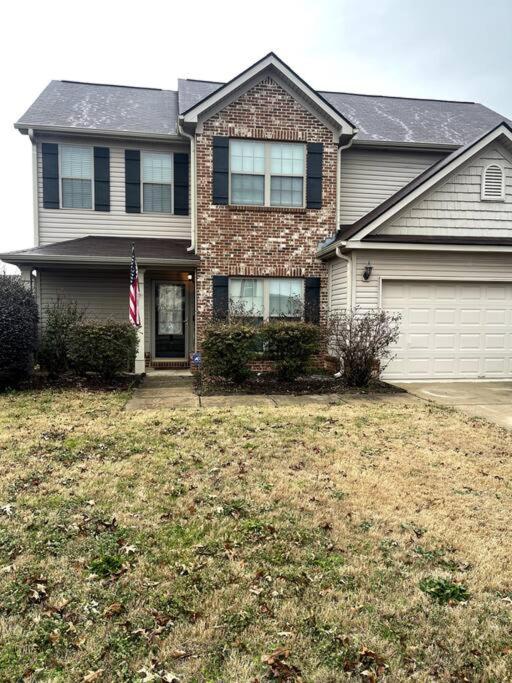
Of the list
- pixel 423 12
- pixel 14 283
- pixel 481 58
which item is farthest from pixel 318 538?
pixel 481 58

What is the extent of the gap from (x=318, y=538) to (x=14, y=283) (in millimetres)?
8344

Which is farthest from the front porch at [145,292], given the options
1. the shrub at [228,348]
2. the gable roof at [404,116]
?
the gable roof at [404,116]

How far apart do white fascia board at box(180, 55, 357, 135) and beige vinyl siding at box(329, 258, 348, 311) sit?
320cm

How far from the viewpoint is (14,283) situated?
9.41 m

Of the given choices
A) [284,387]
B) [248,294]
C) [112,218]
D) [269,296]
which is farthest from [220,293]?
[112,218]

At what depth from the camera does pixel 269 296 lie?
37.7ft

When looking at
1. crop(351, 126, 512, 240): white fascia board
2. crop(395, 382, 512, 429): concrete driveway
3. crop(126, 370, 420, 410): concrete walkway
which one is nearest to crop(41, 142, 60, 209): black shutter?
crop(126, 370, 420, 410): concrete walkway

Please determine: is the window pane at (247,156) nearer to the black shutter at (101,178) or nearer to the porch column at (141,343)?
the black shutter at (101,178)

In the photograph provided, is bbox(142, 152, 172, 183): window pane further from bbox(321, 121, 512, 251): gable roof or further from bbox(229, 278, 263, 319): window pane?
bbox(321, 121, 512, 251): gable roof

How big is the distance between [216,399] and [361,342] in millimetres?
3057

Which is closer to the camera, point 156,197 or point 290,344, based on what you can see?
point 290,344

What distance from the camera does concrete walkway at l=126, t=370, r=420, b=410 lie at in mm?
7637

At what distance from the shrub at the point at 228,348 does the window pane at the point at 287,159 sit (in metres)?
4.34

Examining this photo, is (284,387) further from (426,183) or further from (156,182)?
(156,182)
